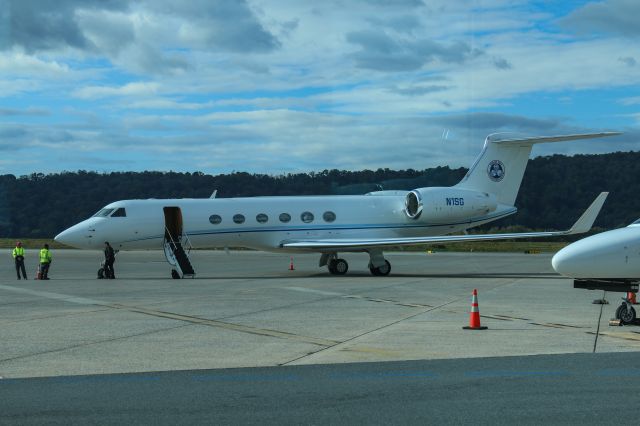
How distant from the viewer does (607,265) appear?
13484 millimetres

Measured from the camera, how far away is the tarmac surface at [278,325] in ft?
34.7

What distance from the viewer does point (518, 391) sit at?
7996 millimetres

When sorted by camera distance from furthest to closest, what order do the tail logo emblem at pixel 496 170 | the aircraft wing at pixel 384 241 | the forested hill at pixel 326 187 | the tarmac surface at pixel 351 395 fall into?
the forested hill at pixel 326 187 → the tail logo emblem at pixel 496 170 → the aircraft wing at pixel 384 241 → the tarmac surface at pixel 351 395

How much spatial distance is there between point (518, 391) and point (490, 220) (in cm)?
2410

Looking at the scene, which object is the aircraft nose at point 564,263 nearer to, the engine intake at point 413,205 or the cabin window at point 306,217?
the engine intake at point 413,205

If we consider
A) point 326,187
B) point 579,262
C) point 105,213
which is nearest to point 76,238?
point 105,213

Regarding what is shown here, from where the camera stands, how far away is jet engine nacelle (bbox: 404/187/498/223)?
30.2m

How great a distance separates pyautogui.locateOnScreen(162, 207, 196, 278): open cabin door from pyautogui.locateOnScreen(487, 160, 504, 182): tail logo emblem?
11600 mm

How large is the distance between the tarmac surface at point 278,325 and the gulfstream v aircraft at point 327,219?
5028 millimetres

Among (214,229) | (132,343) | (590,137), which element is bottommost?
(132,343)

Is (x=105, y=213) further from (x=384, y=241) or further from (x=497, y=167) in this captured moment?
(x=497, y=167)

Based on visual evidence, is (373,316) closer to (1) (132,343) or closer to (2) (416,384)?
(1) (132,343)

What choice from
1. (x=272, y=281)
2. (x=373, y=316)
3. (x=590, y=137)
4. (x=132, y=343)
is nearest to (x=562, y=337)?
(x=373, y=316)

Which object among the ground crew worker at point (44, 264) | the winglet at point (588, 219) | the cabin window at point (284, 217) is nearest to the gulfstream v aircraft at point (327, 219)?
the cabin window at point (284, 217)
